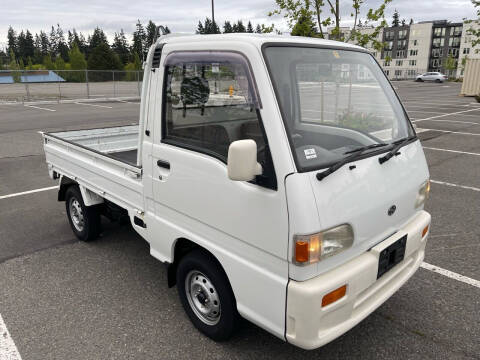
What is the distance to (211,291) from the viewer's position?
2.80m

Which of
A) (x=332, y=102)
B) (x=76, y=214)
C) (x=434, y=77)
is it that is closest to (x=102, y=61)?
(x=434, y=77)


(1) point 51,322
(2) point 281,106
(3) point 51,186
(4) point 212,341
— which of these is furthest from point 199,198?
(3) point 51,186

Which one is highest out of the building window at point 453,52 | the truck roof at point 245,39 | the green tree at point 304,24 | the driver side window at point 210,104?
the building window at point 453,52

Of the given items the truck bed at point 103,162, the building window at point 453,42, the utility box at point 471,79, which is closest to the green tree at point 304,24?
the truck bed at point 103,162

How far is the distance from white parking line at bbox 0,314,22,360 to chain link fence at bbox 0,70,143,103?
22793 mm

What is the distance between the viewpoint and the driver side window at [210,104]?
2.34 metres

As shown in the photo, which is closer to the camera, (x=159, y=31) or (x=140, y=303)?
(x=159, y=31)

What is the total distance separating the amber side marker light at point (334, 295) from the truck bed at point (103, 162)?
5.70ft

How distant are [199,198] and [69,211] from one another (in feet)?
9.03

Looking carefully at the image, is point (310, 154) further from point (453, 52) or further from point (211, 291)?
point (453, 52)

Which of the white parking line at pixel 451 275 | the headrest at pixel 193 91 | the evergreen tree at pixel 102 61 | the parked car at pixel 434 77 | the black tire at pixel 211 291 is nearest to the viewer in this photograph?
the black tire at pixel 211 291

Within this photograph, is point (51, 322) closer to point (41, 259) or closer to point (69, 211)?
point (41, 259)

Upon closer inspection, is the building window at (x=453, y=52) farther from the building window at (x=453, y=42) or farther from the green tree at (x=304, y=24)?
the green tree at (x=304, y=24)

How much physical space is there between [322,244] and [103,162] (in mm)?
2401
